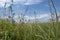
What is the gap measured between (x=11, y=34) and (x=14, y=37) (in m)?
0.07

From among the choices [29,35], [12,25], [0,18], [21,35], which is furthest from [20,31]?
[0,18]

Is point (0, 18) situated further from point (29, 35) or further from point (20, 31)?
point (29, 35)

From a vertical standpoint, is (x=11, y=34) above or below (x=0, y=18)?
below

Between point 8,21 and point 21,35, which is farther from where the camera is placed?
point 8,21

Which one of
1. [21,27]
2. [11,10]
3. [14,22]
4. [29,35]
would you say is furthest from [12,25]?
[29,35]

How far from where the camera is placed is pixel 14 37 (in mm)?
2494

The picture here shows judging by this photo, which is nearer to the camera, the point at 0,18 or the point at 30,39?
the point at 30,39

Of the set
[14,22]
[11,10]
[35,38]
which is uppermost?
[11,10]

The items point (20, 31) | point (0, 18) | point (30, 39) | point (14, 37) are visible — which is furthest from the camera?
point (0, 18)

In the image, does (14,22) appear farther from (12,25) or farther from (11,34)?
(11,34)

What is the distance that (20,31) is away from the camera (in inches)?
105

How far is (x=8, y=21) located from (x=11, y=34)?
2.50 feet

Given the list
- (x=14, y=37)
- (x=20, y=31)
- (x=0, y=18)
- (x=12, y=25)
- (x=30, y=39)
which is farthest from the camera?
(x=0, y=18)

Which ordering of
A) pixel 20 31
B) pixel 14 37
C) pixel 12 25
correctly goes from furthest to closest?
pixel 12 25, pixel 20 31, pixel 14 37
